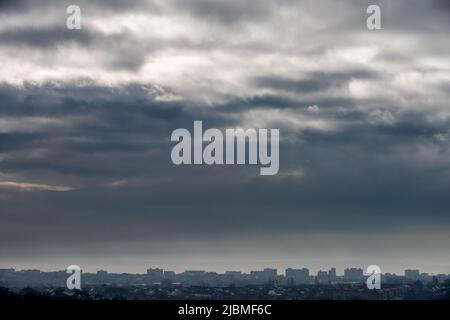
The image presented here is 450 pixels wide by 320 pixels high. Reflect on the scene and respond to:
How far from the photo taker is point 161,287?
177 meters
